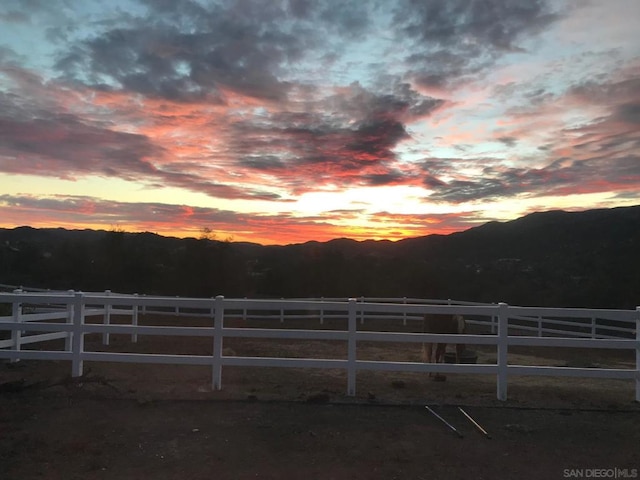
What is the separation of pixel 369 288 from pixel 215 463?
34.4 metres

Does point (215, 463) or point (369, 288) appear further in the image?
point (369, 288)

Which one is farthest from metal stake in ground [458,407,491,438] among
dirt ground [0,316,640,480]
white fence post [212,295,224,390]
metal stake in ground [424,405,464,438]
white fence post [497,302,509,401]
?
white fence post [212,295,224,390]

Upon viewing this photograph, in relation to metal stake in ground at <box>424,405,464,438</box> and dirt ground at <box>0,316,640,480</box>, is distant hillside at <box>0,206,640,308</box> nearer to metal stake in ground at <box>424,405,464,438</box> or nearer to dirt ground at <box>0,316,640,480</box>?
dirt ground at <box>0,316,640,480</box>

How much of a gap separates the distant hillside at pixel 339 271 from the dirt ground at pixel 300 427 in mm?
27055

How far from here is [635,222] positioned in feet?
203

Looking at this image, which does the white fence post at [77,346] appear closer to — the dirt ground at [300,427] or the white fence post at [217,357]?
the dirt ground at [300,427]

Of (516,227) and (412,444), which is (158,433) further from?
(516,227)

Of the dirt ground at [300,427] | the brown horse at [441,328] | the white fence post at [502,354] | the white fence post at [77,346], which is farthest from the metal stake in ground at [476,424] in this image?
the white fence post at [77,346]

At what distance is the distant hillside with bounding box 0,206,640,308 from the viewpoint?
39.5 m

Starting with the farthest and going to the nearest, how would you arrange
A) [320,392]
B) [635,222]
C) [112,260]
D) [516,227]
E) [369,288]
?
[516,227], [635,222], [112,260], [369,288], [320,392]

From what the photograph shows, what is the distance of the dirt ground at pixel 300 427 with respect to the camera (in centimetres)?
527

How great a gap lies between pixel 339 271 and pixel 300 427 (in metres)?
37.0

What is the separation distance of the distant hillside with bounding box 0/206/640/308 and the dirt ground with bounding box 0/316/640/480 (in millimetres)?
27055

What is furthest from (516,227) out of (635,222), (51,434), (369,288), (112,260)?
(51,434)
